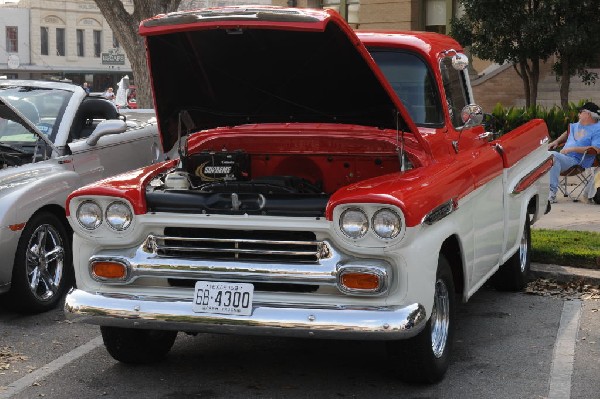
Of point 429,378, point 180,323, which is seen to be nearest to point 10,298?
point 180,323

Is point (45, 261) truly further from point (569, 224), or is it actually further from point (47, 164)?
point (569, 224)

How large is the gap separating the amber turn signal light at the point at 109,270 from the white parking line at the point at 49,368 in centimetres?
84

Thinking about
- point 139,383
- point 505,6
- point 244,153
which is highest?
point 505,6

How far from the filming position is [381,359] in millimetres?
6215

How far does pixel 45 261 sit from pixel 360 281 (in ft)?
10.7

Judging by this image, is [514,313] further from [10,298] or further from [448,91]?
[10,298]

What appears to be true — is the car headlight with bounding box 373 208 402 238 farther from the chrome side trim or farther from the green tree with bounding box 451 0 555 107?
the green tree with bounding box 451 0 555 107

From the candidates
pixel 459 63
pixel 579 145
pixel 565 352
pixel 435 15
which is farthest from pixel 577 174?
pixel 435 15

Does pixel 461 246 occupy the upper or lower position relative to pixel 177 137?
Answer: lower

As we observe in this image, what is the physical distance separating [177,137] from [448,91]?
1.87 m

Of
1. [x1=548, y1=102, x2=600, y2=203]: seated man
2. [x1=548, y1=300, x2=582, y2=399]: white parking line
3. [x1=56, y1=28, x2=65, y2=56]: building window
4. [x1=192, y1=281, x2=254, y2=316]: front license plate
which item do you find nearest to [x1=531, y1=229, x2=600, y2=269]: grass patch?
[x1=548, y1=300, x2=582, y2=399]: white parking line

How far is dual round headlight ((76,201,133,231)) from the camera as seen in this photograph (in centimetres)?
551

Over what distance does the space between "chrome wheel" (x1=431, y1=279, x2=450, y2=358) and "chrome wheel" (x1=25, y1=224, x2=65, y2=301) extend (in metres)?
3.12

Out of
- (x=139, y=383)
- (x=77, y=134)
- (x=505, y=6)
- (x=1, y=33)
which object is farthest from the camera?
(x=1, y=33)
